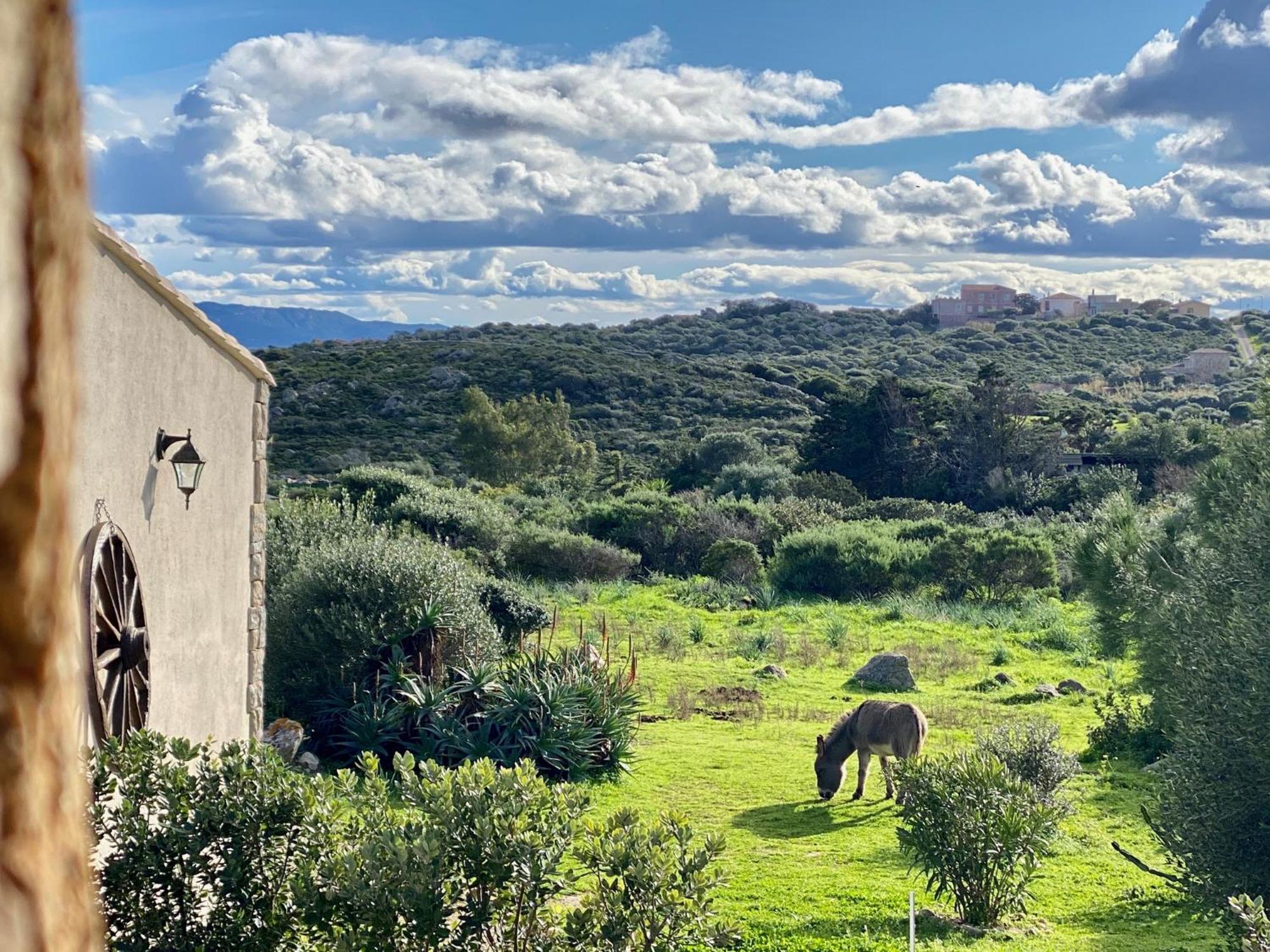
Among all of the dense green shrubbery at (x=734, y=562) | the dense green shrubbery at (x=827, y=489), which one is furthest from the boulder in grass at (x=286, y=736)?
the dense green shrubbery at (x=827, y=489)

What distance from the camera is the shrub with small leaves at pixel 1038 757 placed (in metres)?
11.4

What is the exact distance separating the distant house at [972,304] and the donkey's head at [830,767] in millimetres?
89267

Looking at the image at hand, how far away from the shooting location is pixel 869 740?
12.1 metres

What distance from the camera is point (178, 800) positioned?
6.10 metres

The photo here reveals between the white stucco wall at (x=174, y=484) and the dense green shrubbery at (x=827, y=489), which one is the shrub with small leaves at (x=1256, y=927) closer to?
the white stucco wall at (x=174, y=484)

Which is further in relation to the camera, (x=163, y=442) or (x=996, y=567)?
(x=996, y=567)

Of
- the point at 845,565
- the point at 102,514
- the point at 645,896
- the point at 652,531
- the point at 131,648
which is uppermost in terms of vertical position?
the point at 102,514

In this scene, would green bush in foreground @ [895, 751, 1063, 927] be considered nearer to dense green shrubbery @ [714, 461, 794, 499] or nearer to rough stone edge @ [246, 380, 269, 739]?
rough stone edge @ [246, 380, 269, 739]

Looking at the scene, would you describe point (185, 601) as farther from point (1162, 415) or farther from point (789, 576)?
point (1162, 415)

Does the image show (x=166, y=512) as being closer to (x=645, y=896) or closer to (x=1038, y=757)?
(x=645, y=896)

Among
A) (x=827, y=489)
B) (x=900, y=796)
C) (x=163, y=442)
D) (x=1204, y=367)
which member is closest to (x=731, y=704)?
(x=900, y=796)

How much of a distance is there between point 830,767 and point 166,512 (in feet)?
23.1

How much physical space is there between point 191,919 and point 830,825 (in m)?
7.02

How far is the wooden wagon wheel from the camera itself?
283 inches
